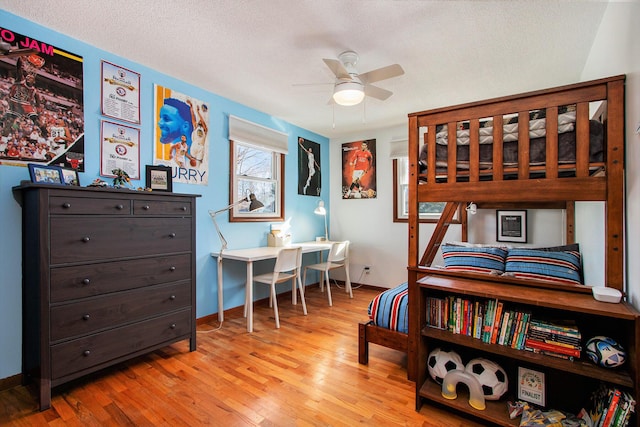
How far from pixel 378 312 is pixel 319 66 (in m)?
2.11

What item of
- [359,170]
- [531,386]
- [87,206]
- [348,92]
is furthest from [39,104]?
[359,170]

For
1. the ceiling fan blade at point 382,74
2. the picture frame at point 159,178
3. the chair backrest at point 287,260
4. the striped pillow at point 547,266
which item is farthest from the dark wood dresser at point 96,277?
the striped pillow at point 547,266

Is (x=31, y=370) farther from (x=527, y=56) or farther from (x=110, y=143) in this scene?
(x=527, y=56)

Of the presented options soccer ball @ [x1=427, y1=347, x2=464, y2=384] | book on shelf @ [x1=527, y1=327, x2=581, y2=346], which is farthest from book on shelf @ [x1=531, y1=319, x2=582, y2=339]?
soccer ball @ [x1=427, y1=347, x2=464, y2=384]

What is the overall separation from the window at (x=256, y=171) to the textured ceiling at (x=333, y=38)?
59 cm

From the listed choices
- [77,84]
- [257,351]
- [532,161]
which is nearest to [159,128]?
[77,84]

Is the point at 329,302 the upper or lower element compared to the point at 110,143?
lower

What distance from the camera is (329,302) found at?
3.83m

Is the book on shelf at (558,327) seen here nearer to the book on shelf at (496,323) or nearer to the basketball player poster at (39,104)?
the book on shelf at (496,323)

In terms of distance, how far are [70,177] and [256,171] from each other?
6.53ft

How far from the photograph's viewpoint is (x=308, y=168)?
183 inches

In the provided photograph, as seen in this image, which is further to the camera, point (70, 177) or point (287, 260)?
point (287, 260)

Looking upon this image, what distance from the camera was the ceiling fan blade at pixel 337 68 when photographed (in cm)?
214

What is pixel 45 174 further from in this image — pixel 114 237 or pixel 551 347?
pixel 551 347
